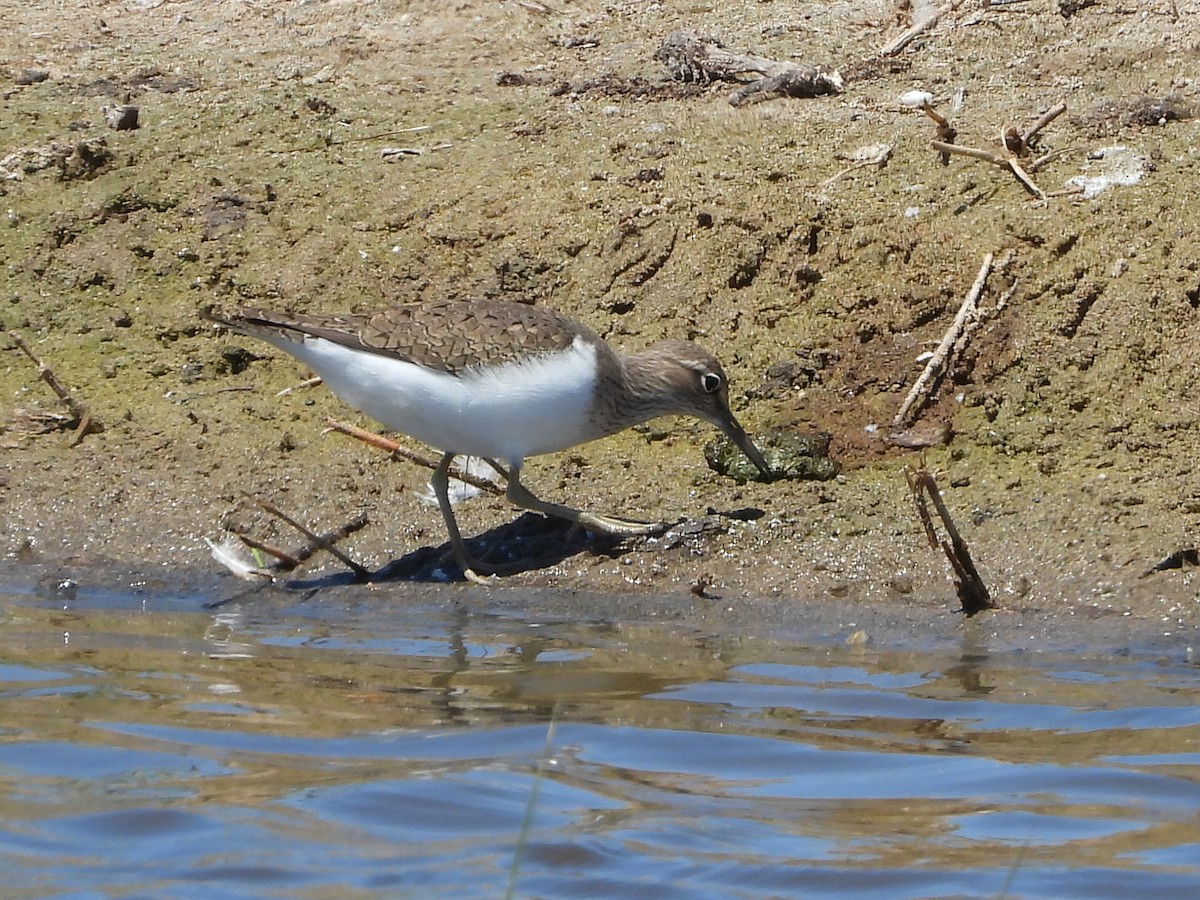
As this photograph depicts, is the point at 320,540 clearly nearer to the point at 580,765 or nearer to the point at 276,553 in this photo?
the point at 276,553

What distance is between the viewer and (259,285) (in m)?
9.27

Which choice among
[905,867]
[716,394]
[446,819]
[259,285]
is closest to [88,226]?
[259,285]

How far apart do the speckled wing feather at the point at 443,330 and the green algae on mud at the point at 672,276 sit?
851 mm

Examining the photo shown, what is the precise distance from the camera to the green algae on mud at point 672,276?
7.50m

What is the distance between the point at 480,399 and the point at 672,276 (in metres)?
1.74

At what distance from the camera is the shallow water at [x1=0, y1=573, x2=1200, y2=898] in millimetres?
4320

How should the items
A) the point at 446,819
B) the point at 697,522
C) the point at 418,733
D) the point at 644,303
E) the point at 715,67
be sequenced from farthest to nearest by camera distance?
the point at 715,67
the point at 644,303
the point at 697,522
the point at 418,733
the point at 446,819

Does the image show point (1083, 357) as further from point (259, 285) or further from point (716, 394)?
point (259, 285)

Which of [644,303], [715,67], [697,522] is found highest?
[715,67]

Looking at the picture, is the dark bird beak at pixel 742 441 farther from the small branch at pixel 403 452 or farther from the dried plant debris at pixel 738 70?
the dried plant debris at pixel 738 70

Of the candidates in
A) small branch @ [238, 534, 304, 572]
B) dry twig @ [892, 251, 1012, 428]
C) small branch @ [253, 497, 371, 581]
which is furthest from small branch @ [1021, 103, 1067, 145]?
small branch @ [238, 534, 304, 572]

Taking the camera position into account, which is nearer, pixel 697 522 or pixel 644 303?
pixel 697 522

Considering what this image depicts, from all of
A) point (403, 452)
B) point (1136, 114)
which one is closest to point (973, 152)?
point (1136, 114)

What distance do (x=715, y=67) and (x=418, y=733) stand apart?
19.5ft
